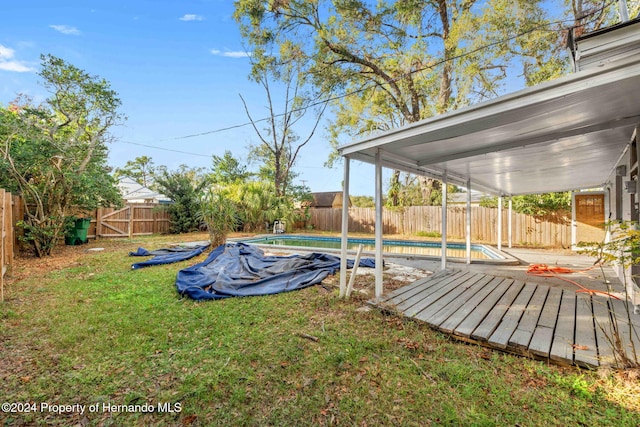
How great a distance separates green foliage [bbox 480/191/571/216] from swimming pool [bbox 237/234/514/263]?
7.43 feet

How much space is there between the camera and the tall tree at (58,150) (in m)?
6.27

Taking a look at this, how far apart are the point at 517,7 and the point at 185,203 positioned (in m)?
15.9

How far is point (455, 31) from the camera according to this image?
11.1 m

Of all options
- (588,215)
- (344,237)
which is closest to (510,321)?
(344,237)

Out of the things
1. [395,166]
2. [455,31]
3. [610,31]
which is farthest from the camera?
[455,31]

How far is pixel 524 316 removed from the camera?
2.89 meters

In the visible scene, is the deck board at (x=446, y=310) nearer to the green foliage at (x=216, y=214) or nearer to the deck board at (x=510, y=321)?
the deck board at (x=510, y=321)

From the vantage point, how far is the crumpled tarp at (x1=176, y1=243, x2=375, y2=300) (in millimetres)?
4020

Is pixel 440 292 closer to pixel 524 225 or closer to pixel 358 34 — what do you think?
pixel 524 225

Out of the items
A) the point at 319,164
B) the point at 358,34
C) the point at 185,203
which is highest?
the point at 358,34

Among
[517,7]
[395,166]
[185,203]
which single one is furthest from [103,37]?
[517,7]

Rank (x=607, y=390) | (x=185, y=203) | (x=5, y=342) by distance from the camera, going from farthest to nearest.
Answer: (x=185, y=203), (x=5, y=342), (x=607, y=390)

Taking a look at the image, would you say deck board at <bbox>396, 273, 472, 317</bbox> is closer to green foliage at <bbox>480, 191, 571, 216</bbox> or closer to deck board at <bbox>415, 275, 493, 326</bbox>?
deck board at <bbox>415, 275, 493, 326</bbox>

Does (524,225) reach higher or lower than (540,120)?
lower
